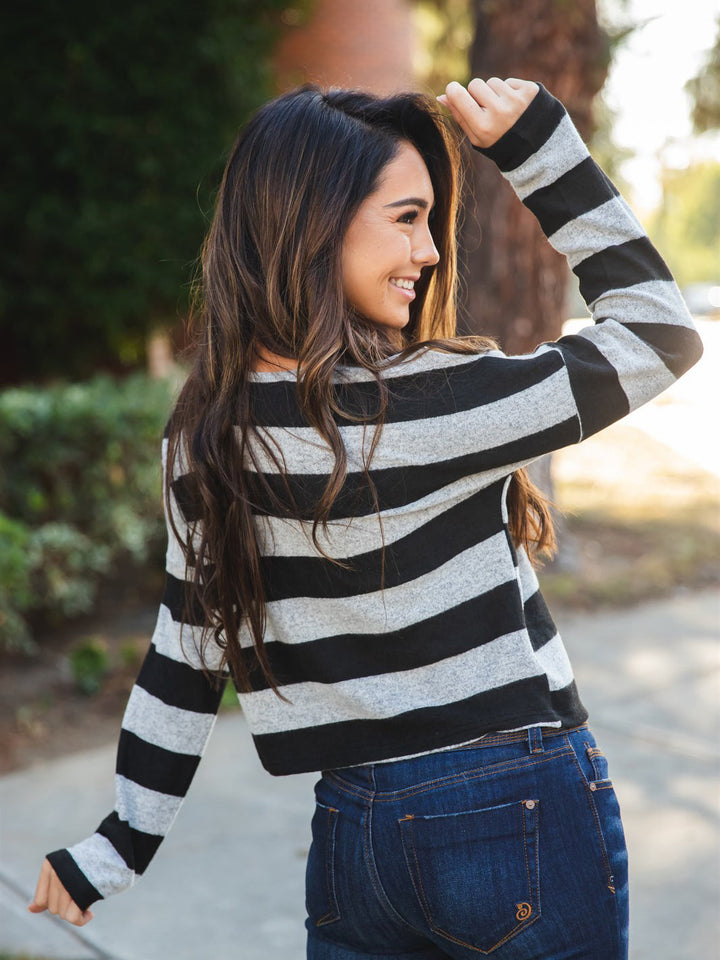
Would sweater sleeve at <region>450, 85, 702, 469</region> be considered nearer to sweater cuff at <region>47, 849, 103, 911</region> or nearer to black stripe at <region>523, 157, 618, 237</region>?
black stripe at <region>523, 157, 618, 237</region>

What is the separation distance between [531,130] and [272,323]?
0.45 m

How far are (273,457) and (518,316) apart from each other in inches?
176

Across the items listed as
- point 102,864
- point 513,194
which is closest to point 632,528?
point 513,194

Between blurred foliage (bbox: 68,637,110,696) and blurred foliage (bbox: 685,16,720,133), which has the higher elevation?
blurred foliage (bbox: 685,16,720,133)

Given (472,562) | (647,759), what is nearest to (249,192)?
(472,562)

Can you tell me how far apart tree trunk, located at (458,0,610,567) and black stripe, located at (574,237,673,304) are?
401 cm

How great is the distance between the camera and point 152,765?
5.33 ft

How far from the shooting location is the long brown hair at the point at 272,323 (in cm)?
141

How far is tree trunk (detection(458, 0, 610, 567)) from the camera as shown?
552 cm

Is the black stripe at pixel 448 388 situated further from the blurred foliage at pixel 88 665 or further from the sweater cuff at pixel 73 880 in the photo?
the blurred foliage at pixel 88 665

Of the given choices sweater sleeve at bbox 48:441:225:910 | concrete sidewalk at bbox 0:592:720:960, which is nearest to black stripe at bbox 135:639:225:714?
sweater sleeve at bbox 48:441:225:910

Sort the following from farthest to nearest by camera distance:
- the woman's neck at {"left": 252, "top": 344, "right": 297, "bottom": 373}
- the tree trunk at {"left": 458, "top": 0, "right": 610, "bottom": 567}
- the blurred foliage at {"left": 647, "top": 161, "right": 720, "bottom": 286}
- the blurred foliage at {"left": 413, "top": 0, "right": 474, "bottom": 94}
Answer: the blurred foliage at {"left": 647, "top": 161, "right": 720, "bottom": 286} < the blurred foliage at {"left": 413, "top": 0, "right": 474, "bottom": 94} < the tree trunk at {"left": 458, "top": 0, "right": 610, "bottom": 567} < the woman's neck at {"left": 252, "top": 344, "right": 297, "bottom": 373}

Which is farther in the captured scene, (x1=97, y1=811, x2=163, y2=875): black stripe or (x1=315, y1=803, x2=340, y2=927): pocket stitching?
(x1=97, y1=811, x2=163, y2=875): black stripe

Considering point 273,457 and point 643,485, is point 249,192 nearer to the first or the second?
point 273,457
